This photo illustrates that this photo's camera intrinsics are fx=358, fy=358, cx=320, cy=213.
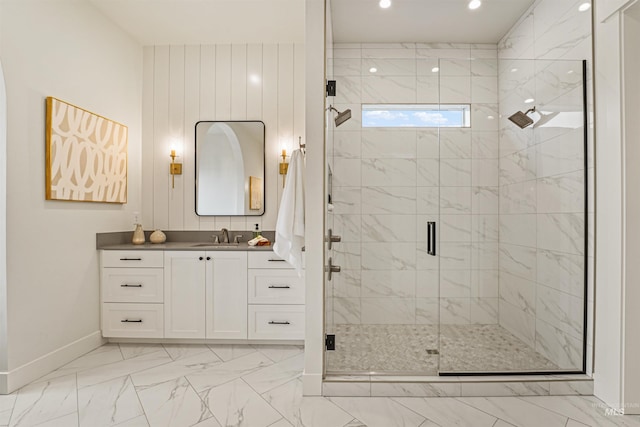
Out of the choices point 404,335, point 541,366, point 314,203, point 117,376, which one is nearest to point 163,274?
point 117,376

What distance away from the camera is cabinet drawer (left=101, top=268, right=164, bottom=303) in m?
2.98

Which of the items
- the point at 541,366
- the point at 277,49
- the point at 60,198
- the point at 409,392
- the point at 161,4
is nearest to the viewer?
the point at 409,392

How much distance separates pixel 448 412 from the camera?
Result: 6.44ft

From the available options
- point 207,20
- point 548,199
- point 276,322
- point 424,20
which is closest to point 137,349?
point 276,322

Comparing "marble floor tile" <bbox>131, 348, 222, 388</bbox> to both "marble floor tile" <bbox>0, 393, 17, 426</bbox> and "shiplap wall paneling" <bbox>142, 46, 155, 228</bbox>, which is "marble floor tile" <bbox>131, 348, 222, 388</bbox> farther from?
"shiplap wall paneling" <bbox>142, 46, 155, 228</bbox>

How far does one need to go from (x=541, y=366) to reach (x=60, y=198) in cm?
347

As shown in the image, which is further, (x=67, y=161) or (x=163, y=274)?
(x=163, y=274)

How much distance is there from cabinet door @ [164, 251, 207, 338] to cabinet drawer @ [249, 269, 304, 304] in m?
0.43

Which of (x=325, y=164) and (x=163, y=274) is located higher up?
(x=325, y=164)

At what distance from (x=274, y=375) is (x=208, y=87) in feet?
8.95

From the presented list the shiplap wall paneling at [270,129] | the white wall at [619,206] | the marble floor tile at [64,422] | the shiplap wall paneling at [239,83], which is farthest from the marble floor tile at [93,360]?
the white wall at [619,206]

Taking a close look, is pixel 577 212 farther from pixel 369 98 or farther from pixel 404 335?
pixel 369 98

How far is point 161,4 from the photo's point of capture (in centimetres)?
292

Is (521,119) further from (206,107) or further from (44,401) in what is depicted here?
(44,401)
